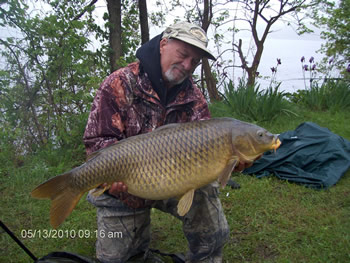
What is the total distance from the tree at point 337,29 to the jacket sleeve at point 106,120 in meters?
6.60

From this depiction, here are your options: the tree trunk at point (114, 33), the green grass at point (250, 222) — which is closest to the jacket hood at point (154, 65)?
the green grass at point (250, 222)

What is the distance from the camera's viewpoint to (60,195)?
4.89 ft

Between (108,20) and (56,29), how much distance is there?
1.31m

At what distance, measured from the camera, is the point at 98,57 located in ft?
14.4

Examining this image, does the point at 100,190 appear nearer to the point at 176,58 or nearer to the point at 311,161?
the point at 176,58

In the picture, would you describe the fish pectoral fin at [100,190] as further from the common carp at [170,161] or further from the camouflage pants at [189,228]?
the camouflage pants at [189,228]

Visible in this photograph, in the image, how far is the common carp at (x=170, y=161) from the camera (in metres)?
1.46

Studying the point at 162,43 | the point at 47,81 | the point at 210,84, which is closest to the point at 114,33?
the point at 47,81

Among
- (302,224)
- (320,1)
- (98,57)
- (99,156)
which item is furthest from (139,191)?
(320,1)

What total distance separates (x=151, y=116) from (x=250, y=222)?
1209 mm

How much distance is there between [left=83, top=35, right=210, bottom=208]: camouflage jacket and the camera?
5.66 ft

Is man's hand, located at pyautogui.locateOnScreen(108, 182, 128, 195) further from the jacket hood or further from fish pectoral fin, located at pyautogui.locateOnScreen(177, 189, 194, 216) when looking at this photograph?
the jacket hood

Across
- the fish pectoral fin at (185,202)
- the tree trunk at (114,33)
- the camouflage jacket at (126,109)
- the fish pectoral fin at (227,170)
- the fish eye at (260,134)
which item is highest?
the tree trunk at (114,33)

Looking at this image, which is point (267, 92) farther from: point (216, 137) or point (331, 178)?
point (216, 137)
